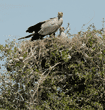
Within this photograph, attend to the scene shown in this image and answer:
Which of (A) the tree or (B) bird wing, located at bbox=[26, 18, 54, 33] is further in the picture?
(B) bird wing, located at bbox=[26, 18, 54, 33]

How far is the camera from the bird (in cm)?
659

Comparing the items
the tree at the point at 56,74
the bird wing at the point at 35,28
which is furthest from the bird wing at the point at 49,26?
the tree at the point at 56,74

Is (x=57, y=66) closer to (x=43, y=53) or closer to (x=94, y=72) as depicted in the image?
(x=43, y=53)

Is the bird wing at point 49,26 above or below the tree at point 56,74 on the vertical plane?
above

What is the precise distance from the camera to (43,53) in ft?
19.9

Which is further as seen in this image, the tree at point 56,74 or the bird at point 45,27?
the bird at point 45,27

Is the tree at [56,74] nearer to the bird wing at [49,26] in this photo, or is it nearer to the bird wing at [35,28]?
the bird wing at [49,26]

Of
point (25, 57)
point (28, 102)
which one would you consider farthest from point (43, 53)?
point (28, 102)

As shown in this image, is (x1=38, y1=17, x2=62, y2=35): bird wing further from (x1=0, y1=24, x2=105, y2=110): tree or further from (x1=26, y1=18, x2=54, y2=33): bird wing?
(x1=0, y1=24, x2=105, y2=110): tree

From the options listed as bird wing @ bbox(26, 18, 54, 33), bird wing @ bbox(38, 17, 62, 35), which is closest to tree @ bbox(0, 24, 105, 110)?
bird wing @ bbox(38, 17, 62, 35)

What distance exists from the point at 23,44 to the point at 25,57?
24.3 inches

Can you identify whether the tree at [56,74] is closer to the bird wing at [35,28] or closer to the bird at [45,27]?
the bird at [45,27]

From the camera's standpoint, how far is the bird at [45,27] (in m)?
6.59

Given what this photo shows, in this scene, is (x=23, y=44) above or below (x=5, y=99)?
above
